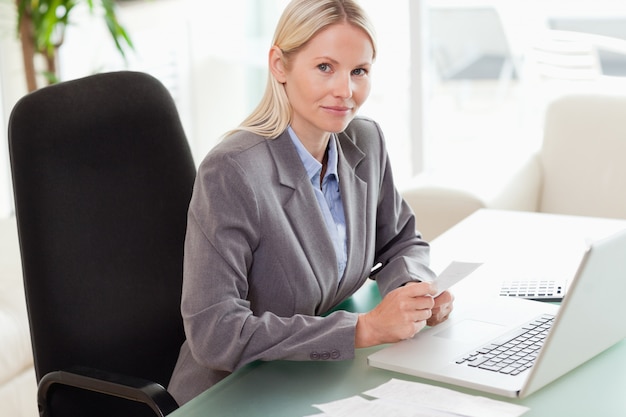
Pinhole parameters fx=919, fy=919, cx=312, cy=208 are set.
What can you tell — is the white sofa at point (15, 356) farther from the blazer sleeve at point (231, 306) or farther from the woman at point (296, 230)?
the blazer sleeve at point (231, 306)

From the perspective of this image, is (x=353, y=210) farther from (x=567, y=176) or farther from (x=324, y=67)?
(x=567, y=176)

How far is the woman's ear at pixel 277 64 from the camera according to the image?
161 cm

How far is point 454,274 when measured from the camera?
4.69 feet

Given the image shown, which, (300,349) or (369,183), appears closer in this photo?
(300,349)

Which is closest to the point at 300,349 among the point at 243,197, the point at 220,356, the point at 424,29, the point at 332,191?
the point at 220,356

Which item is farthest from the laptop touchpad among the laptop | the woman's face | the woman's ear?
the woman's ear

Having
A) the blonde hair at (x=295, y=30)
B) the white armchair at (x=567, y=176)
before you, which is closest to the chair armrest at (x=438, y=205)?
the white armchair at (x=567, y=176)

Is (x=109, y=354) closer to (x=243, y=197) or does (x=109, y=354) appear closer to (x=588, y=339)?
(x=243, y=197)

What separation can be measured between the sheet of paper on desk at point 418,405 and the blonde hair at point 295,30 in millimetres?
536

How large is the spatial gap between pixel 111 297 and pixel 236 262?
0.32 metres

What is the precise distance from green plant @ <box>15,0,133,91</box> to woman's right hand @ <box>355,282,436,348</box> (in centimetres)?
247

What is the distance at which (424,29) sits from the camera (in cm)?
413

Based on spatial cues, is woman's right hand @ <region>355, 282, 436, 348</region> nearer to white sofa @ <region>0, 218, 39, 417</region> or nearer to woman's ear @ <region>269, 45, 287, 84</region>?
woman's ear @ <region>269, 45, 287, 84</region>

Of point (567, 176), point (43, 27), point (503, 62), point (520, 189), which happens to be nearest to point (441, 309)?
point (520, 189)
